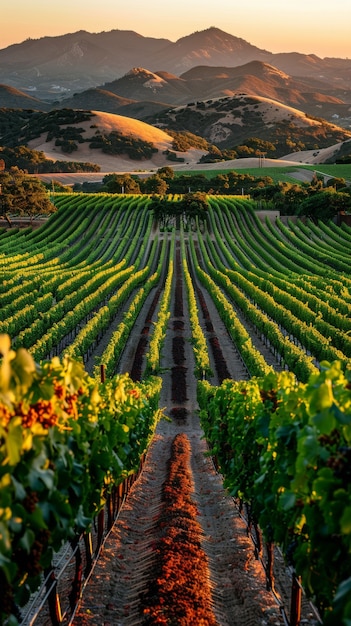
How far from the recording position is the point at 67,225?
114125 mm

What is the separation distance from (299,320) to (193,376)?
9638 millimetres

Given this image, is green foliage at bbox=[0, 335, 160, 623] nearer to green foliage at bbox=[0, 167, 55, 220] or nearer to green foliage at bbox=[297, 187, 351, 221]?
green foliage at bbox=[297, 187, 351, 221]

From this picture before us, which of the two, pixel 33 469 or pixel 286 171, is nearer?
pixel 33 469

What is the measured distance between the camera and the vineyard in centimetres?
705

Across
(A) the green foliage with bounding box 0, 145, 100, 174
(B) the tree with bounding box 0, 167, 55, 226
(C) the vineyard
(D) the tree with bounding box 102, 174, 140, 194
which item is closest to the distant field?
(D) the tree with bounding box 102, 174, 140, 194

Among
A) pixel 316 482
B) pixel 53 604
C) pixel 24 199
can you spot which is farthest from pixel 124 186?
pixel 316 482

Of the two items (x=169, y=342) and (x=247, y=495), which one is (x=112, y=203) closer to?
(x=169, y=342)

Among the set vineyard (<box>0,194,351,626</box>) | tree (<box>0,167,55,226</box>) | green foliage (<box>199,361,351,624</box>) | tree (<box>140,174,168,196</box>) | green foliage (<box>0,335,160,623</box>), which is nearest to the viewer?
green foliage (<box>0,335,160,623</box>)

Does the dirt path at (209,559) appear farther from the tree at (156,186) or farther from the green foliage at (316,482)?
the tree at (156,186)

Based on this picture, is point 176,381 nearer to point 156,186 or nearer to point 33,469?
point 33,469

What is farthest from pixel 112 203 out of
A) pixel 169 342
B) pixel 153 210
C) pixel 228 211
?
pixel 169 342

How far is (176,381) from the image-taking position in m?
44.4

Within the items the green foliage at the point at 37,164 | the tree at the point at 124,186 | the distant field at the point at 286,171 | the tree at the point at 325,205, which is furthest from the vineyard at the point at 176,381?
the green foliage at the point at 37,164

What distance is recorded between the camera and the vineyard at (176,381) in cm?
705
